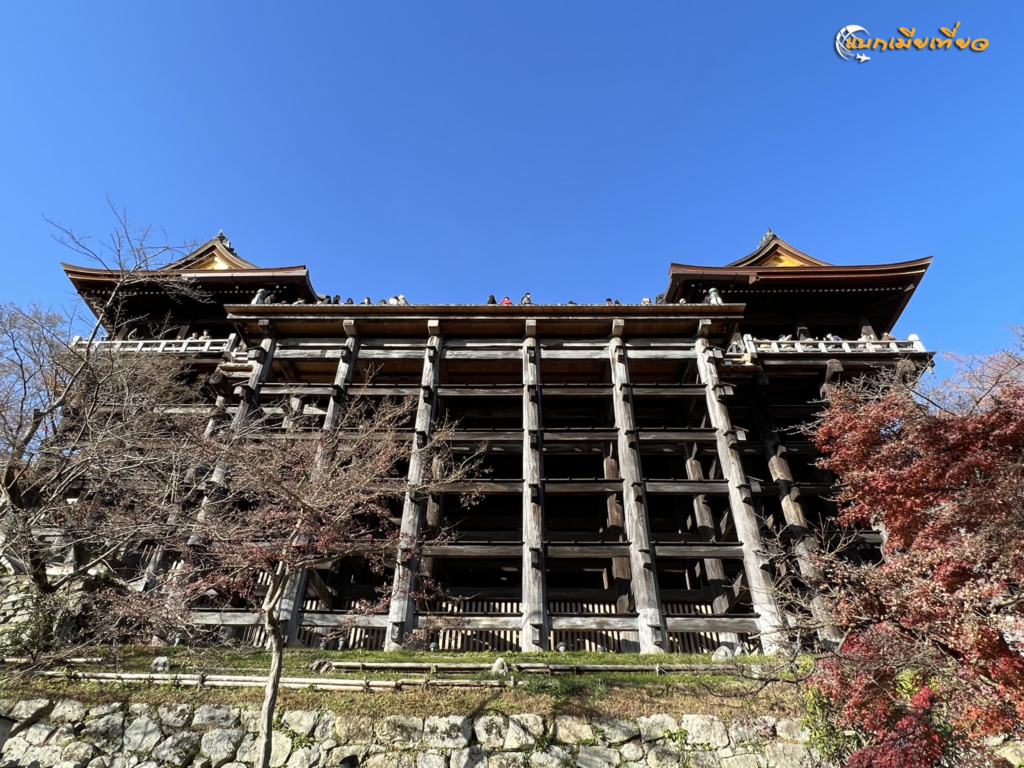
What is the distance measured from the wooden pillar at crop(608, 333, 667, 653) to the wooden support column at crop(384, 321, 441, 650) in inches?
210

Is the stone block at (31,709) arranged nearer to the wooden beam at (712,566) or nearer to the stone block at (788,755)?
the stone block at (788,755)

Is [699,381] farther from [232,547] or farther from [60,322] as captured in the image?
[60,322]

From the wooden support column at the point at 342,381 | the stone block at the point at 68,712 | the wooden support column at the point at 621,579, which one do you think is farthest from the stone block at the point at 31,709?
the wooden support column at the point at 621,579

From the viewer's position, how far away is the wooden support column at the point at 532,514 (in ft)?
42.4

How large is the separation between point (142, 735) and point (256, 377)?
10928 mm

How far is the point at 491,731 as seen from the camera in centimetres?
A: 907

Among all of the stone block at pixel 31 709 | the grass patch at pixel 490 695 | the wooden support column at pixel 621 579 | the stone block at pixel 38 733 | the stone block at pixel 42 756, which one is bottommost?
the stone block at pixel 42 756

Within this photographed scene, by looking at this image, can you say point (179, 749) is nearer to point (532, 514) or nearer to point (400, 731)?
point (400, 731)

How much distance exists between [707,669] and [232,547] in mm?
9109

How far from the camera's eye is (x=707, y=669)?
1038 centimetres

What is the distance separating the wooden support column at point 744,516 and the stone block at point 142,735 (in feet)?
35.8

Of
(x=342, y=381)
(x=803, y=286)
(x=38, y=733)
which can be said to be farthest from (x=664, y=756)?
(x=803, y=286)

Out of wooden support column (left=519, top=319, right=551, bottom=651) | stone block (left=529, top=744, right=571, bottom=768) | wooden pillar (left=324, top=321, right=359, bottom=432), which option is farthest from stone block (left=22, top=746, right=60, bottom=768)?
wooden pillar (left=324, top=321, right=359, bottom=432)

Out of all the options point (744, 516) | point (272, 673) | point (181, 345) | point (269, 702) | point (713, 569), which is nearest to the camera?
point (269, 702)
